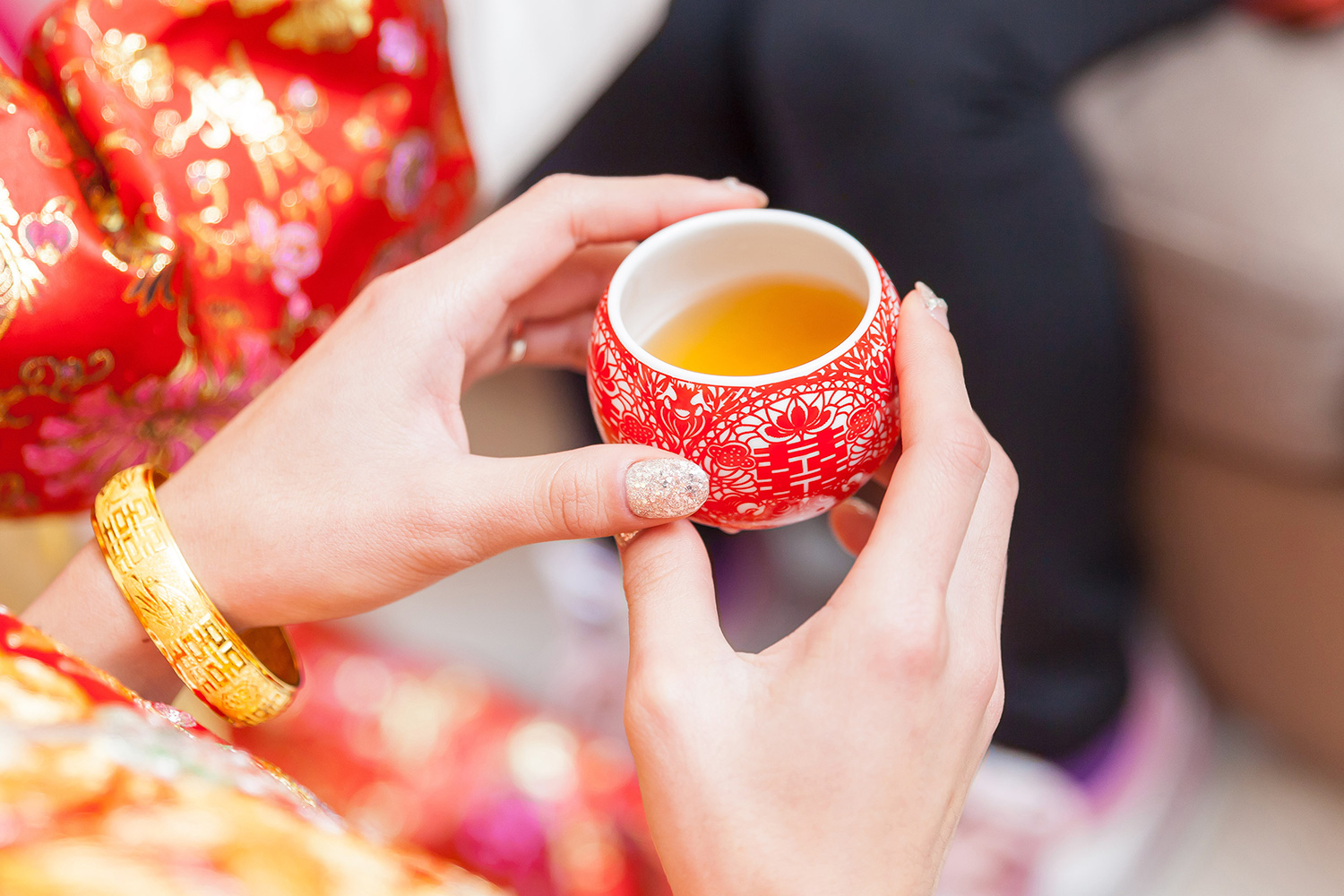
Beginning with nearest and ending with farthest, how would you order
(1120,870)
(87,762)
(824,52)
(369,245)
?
(87,762), (369,245), (824,52), (1120,870)

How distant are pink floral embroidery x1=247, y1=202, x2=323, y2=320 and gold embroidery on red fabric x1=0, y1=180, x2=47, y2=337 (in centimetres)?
16

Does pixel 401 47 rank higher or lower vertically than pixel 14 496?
higher

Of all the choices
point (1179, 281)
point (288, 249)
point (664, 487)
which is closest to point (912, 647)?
point (664, 487)

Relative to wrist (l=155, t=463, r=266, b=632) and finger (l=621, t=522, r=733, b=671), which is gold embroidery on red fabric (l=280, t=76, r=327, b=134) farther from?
finger (l=621, t=522, r=733, b=671)

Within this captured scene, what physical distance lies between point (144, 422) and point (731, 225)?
1.52 ft

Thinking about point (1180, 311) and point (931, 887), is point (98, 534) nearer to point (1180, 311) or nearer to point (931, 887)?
point (931, 887)

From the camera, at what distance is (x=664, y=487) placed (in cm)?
56

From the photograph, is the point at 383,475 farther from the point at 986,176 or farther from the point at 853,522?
the point at 986,176

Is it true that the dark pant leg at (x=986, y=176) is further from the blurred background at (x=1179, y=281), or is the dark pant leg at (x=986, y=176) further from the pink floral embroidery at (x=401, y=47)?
the pink floral embroidery at (x=401, y=47)

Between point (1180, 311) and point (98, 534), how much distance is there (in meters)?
0.97

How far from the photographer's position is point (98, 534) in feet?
2.14

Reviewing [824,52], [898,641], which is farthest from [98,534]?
[824,52]

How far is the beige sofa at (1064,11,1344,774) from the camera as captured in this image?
35.9 inches

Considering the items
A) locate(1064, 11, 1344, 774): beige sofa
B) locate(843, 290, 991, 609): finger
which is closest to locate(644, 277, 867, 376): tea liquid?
locate(843, 290, 991, 609): finger
